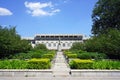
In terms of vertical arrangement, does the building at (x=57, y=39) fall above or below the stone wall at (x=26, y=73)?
above

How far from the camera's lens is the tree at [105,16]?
47250 mm

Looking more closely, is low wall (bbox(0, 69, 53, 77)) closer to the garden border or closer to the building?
the garden border

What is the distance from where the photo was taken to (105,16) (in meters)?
49.1

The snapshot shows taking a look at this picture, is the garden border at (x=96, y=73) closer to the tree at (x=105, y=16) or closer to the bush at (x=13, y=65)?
the bush at (x=13, y=65)

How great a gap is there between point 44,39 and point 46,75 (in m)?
114

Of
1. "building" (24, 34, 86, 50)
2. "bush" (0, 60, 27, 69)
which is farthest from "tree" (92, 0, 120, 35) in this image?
"building" (24, 34, 86, 50)

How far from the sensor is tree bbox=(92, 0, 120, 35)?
47.2 metres

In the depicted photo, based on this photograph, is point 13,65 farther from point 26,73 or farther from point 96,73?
point 96,73

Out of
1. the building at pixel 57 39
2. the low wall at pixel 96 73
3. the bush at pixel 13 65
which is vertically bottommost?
the low wall at pixel 96 73

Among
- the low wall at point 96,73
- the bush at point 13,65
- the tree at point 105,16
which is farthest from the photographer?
the tree at point 105,16

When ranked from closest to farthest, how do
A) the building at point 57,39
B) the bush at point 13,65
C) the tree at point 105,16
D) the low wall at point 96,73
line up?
1. the low wall at point 96,73
2. the bush at point 13,65
3. the tree at point 105,16
4. the building at point 57,39

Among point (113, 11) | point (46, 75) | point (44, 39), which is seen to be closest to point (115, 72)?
point (46, 75)

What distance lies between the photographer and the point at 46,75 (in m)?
15.4

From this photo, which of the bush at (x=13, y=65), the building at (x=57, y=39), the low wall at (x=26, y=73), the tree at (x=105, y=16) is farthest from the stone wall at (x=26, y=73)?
the building at (x=57, y=39)
